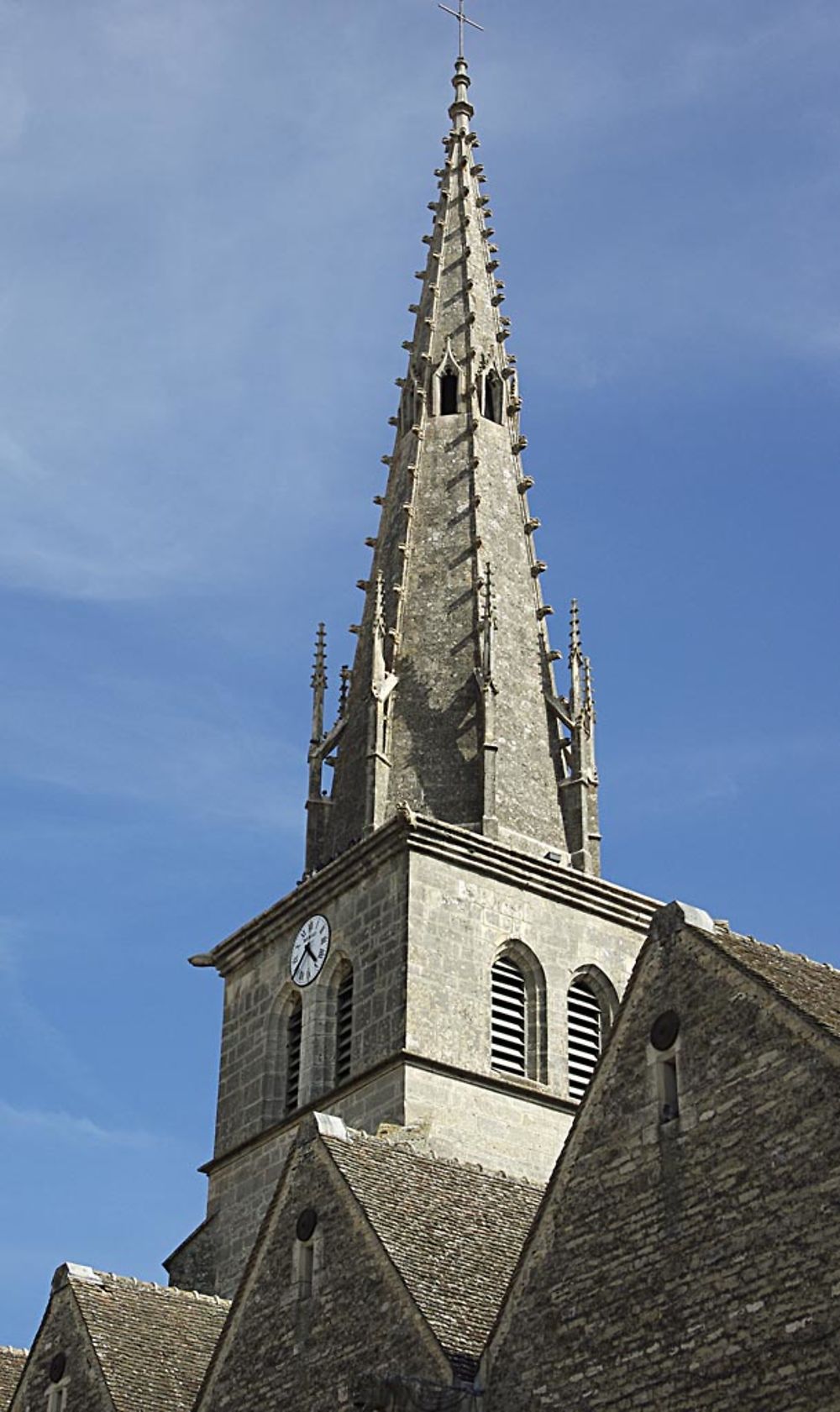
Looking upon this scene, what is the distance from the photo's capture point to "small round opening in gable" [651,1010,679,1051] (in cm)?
1489

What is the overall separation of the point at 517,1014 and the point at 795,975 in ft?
39.8

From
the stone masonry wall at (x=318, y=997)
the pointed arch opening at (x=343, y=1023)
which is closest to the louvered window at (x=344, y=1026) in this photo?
the pointed arch opening at (x=343, y=1023)

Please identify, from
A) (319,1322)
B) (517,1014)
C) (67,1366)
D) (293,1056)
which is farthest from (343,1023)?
(319,1322)

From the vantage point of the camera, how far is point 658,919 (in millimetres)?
15422

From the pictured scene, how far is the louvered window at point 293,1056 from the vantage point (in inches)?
1075

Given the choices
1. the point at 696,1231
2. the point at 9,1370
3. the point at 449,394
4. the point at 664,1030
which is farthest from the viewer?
the point at 449,394

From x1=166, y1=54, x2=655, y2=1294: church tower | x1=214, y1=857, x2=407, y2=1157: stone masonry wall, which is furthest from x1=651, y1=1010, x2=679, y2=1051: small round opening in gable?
x1=214, y1=857, x2=407, y2=1157: stone masonry wall

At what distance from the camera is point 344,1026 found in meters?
27.1

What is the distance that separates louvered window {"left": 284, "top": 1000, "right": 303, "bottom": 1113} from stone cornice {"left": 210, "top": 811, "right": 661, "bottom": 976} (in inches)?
45.8

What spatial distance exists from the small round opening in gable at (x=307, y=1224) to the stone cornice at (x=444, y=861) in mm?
9696

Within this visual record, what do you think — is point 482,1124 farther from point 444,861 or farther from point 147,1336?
point 147,1336

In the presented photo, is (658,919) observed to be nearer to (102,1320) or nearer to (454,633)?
(102,1320)

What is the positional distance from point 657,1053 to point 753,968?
3.16ft

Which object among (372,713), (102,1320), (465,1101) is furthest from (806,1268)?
(372,713)
